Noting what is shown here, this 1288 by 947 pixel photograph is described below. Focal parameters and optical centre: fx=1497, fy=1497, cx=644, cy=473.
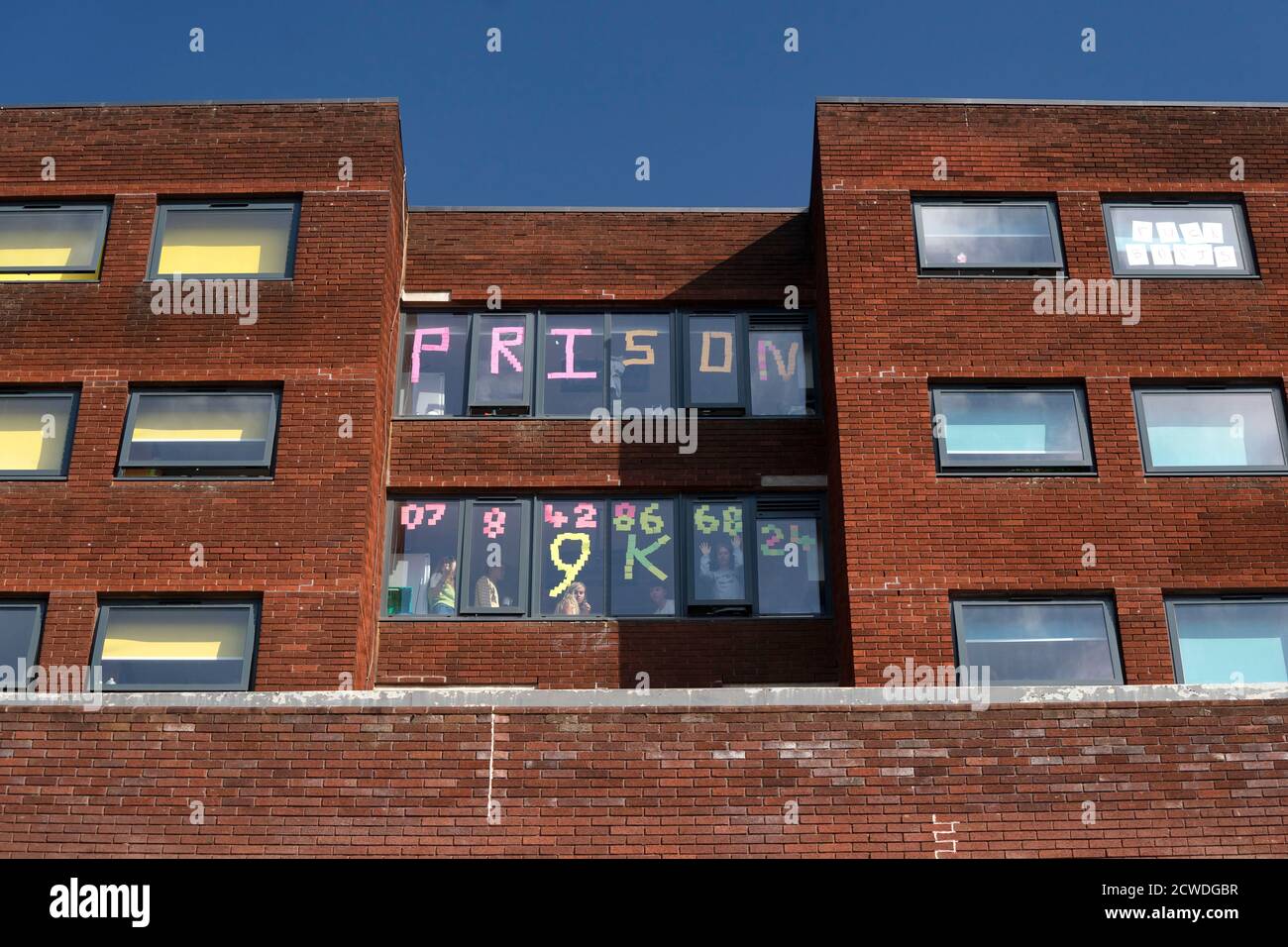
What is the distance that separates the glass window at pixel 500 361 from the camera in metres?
19.0

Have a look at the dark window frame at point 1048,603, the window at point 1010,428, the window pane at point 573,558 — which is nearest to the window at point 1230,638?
the dark window frame at point 1048,603

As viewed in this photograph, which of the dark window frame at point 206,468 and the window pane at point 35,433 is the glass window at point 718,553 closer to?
the dark window frame at point 206,468

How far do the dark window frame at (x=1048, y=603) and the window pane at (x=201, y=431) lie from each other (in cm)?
800

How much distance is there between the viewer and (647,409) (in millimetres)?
18953

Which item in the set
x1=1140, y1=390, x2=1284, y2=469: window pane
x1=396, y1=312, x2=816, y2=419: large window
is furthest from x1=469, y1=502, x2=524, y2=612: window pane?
x1=1140, y1=390, x2=1284, y2=469: window pane

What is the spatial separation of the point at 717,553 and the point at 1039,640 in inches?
157

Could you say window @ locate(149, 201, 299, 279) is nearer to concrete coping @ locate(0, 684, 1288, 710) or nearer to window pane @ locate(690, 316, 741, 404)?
window pane @ locate(690, 316, 741, 404)

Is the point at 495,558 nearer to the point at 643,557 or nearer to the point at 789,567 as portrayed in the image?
the point at 643,557

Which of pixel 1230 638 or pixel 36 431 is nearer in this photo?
pixel 1230 638

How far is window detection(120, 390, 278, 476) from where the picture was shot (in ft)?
56.5

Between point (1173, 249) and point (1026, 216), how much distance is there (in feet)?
5.99

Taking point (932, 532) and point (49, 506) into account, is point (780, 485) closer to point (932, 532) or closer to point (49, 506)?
point (932, 532)

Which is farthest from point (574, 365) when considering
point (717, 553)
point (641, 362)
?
point (717, 553)
